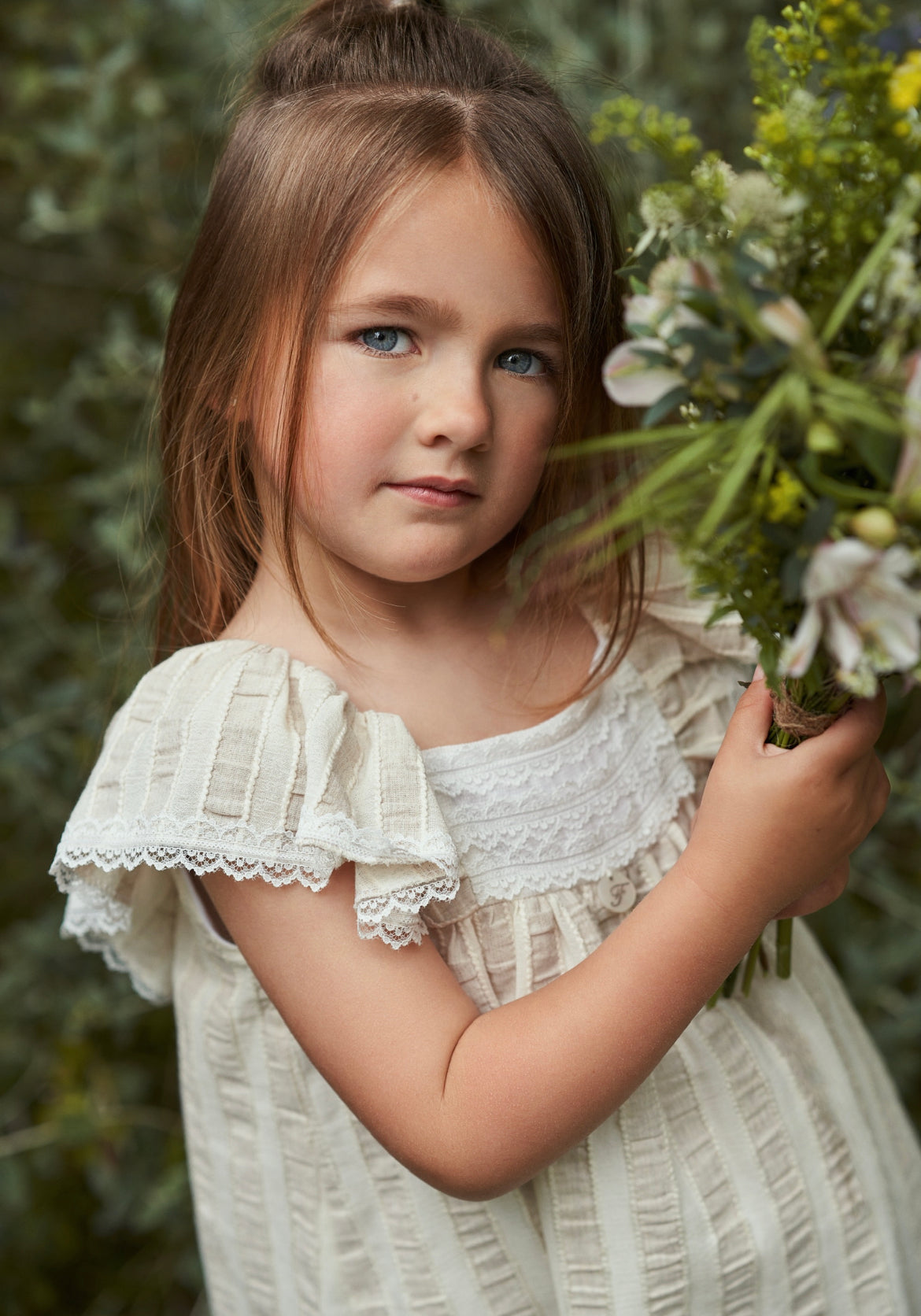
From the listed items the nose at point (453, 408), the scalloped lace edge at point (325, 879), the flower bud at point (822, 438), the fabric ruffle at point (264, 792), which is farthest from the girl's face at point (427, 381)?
the flower bud at point (822, 438)

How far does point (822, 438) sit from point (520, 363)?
40cm

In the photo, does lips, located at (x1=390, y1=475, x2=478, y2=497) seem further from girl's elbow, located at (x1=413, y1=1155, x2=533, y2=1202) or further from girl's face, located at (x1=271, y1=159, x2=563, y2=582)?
girl's elbow, located at (x1=413, y1=1155, x2=533, y2=1202)

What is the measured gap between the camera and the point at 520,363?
846mm

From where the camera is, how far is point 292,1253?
3.25 ft

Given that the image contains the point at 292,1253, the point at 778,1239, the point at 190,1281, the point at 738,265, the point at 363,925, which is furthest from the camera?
the point at 190,1281

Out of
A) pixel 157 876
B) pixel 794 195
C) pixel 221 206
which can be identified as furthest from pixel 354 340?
pixel 157 876

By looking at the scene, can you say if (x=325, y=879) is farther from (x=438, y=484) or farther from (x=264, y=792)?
(x=438, y=484)

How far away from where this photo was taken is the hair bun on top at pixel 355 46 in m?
0.86

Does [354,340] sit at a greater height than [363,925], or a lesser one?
greater

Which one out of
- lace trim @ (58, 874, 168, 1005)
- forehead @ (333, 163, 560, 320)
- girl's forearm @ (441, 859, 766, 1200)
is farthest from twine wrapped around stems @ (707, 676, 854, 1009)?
lace trim @ (58, 874, 168, 1005)

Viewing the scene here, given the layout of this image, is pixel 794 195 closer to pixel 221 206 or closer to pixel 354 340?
pixel 354 340

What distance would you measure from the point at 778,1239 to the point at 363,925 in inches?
16.5

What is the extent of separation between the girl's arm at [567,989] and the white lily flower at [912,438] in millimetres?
233

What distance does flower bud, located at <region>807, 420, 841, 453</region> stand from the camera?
1.57 feet
